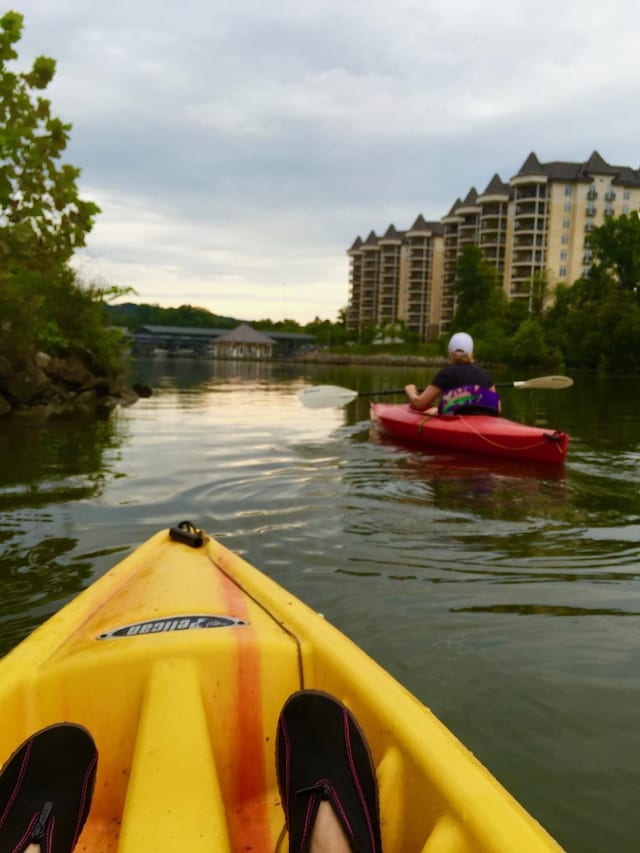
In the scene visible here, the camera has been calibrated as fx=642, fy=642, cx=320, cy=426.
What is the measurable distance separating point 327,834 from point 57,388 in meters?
16.4

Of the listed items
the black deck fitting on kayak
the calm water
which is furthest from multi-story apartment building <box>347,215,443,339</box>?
the black deck fitting on kayak

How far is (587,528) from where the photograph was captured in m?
5.21

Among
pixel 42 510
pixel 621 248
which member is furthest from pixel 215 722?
pixel 621 248

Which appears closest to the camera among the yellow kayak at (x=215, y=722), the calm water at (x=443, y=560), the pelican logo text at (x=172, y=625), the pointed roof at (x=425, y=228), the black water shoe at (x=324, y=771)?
the yellow kayak at (x=215, y=722)

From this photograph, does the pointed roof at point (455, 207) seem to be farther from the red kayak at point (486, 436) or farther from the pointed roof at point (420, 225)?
the red kayak at point (486, 436)

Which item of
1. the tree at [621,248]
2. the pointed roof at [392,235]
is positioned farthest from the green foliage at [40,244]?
the pointed roof at [392,235]

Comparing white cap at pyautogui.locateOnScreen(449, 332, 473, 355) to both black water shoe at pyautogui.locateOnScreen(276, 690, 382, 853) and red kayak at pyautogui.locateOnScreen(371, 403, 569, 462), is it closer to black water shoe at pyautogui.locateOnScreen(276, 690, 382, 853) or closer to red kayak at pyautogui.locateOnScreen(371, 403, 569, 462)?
red kayak at pyautogui.locateOnScreen(371, 403, 569, 462)

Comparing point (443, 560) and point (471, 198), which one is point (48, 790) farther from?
point (471, 198)

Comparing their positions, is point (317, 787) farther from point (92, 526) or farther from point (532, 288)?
point (532, 288)

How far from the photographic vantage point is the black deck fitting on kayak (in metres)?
3.19

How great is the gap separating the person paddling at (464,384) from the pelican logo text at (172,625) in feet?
19.5

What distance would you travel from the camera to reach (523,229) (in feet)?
251

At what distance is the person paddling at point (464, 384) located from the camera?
7.91 meters

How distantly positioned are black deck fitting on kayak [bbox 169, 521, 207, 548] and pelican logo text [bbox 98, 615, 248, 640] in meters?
0.93
